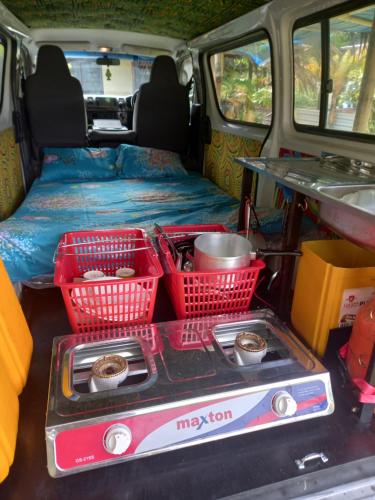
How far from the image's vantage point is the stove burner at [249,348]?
83cm

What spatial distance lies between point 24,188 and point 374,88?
101 inches

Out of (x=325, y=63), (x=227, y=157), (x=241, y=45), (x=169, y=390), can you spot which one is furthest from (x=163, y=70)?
(x=169, y=390)

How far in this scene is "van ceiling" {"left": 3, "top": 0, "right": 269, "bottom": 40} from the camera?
188 cm

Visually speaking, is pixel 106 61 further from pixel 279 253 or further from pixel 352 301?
pixel 352 301

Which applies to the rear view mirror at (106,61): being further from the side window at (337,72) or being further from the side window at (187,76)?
the side window at (337,72)

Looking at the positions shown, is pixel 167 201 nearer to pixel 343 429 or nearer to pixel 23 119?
pixel 23 119

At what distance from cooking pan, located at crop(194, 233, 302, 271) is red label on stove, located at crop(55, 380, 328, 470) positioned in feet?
1.17

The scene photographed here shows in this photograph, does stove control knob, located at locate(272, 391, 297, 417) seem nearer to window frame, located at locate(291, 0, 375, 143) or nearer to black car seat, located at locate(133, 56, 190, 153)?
window frame, located at locate(291, 0, 375, 143)

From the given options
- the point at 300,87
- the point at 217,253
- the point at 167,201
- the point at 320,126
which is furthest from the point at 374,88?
the point at 167,201

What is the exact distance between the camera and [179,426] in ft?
2.22

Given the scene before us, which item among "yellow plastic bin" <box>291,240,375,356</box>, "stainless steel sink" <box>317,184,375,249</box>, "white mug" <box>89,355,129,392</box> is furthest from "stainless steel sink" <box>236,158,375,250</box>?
"white mug" <box>89,355,129,392</box>

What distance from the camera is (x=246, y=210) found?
1.31 m

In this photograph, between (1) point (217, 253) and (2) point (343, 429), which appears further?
(1) point (217, 253)

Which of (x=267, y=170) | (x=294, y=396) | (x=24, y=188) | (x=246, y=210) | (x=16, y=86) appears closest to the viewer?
(x=294, y=396)
